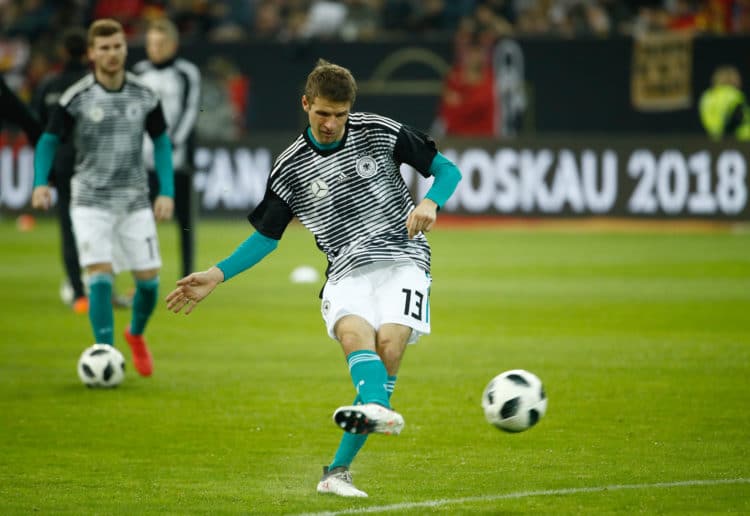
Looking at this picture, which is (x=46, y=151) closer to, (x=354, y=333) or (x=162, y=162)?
(x=162, y=162)

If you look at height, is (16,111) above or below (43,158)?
above

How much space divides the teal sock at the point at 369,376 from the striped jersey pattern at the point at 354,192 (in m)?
0.52

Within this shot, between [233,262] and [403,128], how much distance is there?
967 mm

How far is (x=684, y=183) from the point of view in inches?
862

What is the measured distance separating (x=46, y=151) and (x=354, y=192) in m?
3.67

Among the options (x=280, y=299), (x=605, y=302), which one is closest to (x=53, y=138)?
(x=280, y=299)

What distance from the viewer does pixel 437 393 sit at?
9500 mm

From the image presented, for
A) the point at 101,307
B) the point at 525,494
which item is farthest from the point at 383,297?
the point at 101,307

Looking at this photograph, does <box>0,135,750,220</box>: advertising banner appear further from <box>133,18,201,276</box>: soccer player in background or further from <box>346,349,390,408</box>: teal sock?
<box>346,349,390,408</box>: teal sock

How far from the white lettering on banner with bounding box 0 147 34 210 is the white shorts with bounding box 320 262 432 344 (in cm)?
1831

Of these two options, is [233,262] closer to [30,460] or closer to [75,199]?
[30,460]

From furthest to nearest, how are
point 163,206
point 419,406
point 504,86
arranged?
point 504,86 < point 163,206 < point 419,406

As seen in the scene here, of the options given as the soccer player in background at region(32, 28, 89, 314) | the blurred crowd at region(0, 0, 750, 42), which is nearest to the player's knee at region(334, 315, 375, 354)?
the soccer player in background at region(32, 28, 89, 314)

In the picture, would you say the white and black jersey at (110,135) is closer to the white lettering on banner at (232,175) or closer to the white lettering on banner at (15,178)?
the white lettering on banner at (232,175)
